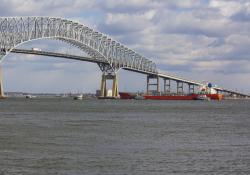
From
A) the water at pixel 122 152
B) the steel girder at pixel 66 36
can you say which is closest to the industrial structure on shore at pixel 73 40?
the steel girder at pixel 66 36

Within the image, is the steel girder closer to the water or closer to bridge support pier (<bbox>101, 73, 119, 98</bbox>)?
bridge support pier (<bbox>101, 73, 119, 98</bbox>)

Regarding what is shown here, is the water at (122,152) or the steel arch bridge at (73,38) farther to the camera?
the steel arch bridge at (73,38)

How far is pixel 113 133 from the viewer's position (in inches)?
1962

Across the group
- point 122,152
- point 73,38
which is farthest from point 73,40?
point 122,152

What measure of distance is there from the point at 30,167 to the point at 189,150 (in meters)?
10.8

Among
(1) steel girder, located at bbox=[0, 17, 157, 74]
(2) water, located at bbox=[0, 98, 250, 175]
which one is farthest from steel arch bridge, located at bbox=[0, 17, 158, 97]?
(2) water, located at bbox=[0, 98, 250, 175]

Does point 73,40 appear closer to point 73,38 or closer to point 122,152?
point 73,38

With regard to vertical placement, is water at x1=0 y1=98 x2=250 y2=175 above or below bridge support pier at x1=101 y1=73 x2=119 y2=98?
below

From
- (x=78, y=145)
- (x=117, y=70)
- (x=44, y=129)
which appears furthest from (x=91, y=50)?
(x=78, y=145)

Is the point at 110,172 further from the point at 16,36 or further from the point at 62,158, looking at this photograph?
the point at 16,36

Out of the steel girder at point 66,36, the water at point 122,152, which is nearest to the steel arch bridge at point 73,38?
the steel girder at point 66,36

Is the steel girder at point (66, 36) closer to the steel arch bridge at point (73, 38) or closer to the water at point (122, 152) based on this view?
the steel arch bridge at point (73, 38)

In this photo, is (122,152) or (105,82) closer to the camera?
(122,152)

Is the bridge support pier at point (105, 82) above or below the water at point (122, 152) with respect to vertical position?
above
